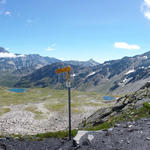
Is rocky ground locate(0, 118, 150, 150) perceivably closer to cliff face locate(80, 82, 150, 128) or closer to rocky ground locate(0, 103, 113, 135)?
cliff face locate(80, 82, 150, 128)

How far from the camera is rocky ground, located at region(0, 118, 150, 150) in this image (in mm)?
14227

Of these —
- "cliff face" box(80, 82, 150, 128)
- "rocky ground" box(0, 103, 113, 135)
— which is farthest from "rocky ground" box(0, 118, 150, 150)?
"rocky ground" box(0, 103, 113, 135)

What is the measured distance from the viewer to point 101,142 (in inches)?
593

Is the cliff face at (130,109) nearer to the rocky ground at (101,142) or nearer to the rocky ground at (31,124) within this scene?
the rocky ground at (101,142)

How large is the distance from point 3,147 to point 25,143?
2562 millimetres

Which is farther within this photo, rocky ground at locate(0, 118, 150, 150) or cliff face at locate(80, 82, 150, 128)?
cliff face at locate(80, 82, 150, 128)

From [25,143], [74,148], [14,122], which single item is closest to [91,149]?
[74,148]

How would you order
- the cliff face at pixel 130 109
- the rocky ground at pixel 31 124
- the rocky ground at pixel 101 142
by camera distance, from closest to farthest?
1. the rocky ground at pixel 101 142
2. the cliff face at pixel 130 109
3. the rocky ground at pixel 31 124

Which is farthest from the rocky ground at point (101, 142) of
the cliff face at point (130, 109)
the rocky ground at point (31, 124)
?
the rocky ground at point (31, 124)

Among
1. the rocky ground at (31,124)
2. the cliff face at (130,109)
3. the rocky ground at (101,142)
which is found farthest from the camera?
the rocky ground at (31,124)

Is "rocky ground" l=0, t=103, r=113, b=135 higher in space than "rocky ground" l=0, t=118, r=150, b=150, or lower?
lower

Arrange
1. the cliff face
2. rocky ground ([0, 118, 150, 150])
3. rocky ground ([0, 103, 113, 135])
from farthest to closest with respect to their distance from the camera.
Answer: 1. rocky ground ([0, 103, 113, 135])
2. the cliff face
3. rocky ground ([0, 118, 150, 150])

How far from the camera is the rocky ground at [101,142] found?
46.7 feet

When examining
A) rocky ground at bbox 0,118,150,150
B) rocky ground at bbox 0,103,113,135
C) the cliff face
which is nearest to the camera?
rocky ground at bbox 0,118,150,150
